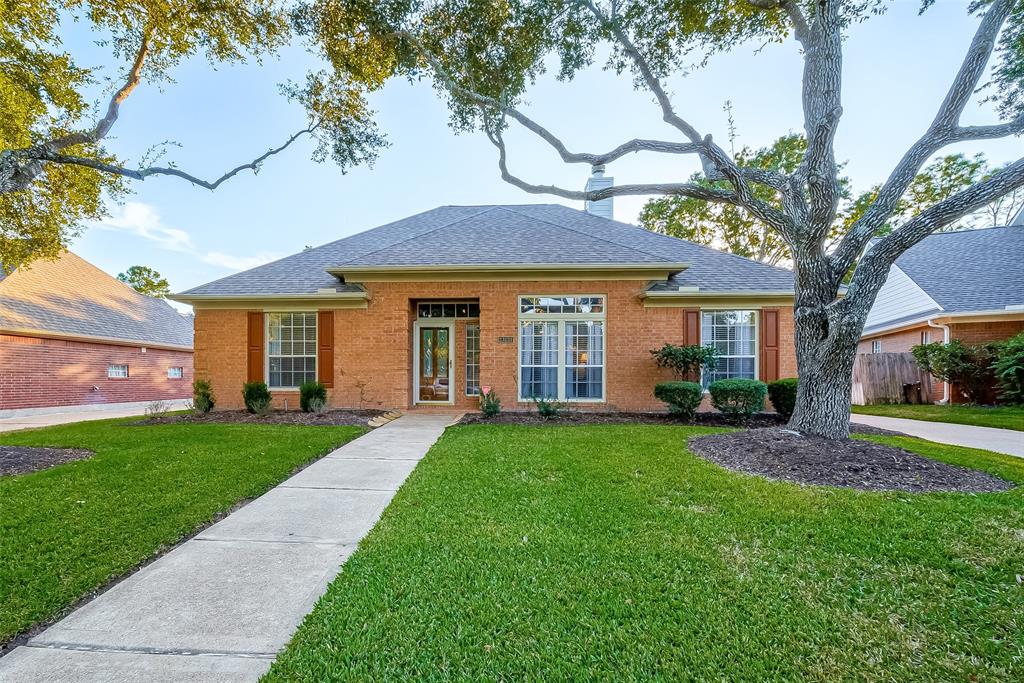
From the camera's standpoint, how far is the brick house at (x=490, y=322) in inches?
369

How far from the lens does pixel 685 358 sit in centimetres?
881

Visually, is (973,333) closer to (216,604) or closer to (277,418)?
(216,604)

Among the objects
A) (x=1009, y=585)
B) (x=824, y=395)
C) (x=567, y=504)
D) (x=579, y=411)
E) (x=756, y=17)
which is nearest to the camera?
(x=1009, y=585)

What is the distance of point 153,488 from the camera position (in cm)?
423

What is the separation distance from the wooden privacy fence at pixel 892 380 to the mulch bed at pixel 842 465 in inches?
424

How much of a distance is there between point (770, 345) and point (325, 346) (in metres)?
10.4

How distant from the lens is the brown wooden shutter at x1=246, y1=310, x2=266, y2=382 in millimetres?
10055

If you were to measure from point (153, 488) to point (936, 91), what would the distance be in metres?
12.8

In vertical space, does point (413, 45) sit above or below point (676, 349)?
above

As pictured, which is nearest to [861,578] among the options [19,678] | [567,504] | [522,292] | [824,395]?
[567,504]

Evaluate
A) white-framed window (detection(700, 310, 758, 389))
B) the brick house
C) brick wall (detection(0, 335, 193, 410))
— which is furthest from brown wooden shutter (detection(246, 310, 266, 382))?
white-framed window (detection(700, 310, 758, 389))

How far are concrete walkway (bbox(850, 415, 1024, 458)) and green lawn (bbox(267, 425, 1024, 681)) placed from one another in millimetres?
3963

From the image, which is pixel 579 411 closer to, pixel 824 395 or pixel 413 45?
pixel 824 395

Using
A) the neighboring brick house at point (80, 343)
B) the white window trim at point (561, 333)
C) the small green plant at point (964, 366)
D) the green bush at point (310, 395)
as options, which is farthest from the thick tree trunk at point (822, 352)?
the neighboring brick house at point (80, 343)
